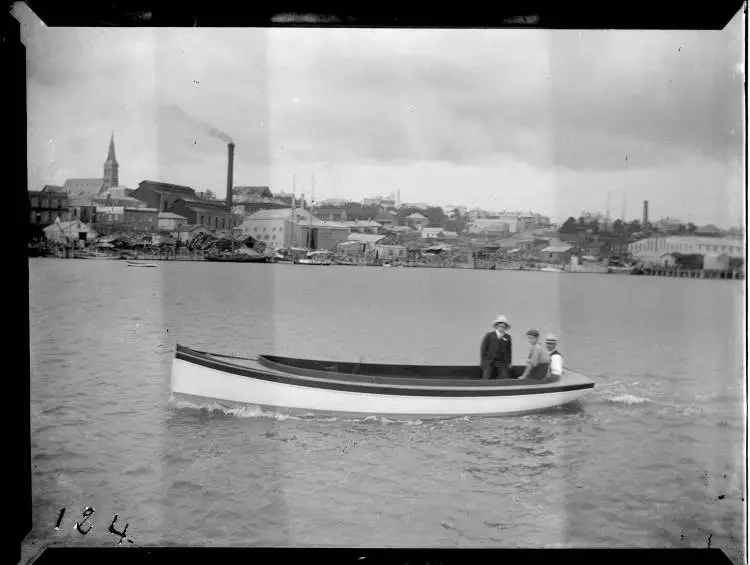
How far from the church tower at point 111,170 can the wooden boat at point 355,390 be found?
2779 mm

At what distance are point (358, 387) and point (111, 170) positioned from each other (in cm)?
415

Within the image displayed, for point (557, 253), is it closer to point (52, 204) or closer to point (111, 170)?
point (111, 170)

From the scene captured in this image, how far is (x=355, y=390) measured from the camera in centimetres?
416

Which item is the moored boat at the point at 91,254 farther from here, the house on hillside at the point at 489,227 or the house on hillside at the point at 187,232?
the house on hillside at the point at 489,227

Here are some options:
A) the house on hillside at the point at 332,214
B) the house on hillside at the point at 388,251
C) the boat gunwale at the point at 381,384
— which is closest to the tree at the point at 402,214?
the house on hillside at the point at 388,251

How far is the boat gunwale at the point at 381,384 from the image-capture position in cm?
405

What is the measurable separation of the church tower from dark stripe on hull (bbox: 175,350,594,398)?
280cm

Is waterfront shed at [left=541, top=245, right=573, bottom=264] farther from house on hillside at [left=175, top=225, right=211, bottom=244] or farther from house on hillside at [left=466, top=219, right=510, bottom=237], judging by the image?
house on hillside at [left=175, top=225, right=211, bottom=244]

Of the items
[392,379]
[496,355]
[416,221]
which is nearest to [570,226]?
[416,221]

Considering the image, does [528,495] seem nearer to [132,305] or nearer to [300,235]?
[300,235]

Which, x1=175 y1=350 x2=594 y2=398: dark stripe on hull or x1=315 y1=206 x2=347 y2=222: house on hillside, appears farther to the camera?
x1=315 y1=206 x2=347 y2=222: house on hillside

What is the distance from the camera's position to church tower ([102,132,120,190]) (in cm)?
586

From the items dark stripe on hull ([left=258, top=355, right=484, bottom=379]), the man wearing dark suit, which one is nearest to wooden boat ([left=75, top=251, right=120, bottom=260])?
dark stripe on hull ([left=258, top=355, right=484, bottom=379])

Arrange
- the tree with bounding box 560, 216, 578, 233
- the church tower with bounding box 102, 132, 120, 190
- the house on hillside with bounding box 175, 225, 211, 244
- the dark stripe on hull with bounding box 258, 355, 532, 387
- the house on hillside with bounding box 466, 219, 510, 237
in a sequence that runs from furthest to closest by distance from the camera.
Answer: the tree with bounding box 560, 216, 578, 233 < the house on hillside with bounding box 175, 225, 211, 244 < the house on hillside with bounding box 466, 219, 510, 237 < the church tower with bounding box 102, 132, 120, 190 < the dark stripe on hull with bounding box 258, 355, 532, 387
